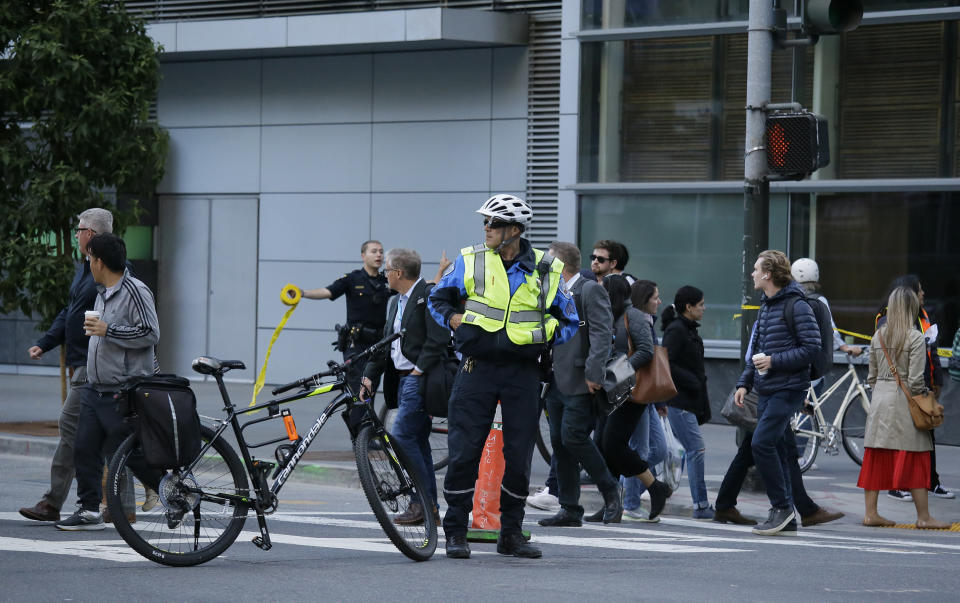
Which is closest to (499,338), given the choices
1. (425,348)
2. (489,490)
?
(489,490)

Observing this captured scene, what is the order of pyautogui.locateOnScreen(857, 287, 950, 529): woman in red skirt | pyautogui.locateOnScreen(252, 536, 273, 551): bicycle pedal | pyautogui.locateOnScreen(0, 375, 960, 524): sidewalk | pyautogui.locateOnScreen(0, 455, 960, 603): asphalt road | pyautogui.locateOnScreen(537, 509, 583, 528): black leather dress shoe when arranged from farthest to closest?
pyautogui.locateOnScreen(0, 375, 960, 524): sidewalk, pyautogui.locateOnScreen(857, 287, 950, 529): woman in red skirt, pyautogui.locateOnScreen(537, 509, 583, 528): black leather dress shoe, pyautogui.locateOnScreen(252, 536, 273, 551): bicycle pedal, pyautogui.locateOnScreen(0, 455, 960, 603): asphalt road

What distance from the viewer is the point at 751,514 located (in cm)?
1110

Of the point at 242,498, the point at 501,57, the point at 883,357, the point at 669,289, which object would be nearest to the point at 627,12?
the point at 501,57

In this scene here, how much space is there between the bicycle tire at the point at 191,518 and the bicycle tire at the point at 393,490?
0.62 m

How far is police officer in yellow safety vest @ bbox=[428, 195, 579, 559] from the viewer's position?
7.97 m

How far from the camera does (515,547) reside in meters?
8.24

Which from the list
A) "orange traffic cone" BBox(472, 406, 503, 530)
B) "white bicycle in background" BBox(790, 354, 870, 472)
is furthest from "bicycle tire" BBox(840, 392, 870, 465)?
"orange traffic cone" BBox(472, 406, 503, 530)

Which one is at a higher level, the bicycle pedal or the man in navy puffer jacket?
Result: the man in navy puffer jacket

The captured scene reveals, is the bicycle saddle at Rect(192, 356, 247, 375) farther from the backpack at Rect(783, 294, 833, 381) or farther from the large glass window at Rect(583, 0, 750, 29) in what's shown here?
the large glass window at Rect(583, 0, 750, 29)

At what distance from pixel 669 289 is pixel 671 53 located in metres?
2.67

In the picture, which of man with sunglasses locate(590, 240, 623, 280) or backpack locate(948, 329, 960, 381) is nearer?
backpack locate(948, 329, 960, 381)

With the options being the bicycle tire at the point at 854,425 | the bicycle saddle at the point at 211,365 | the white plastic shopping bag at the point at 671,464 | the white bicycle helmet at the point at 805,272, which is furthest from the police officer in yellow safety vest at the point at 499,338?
the bicycle tire at the point at 854,425

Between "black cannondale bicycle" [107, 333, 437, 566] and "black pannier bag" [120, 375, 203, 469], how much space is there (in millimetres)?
88

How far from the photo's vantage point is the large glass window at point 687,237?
57.0 feet
